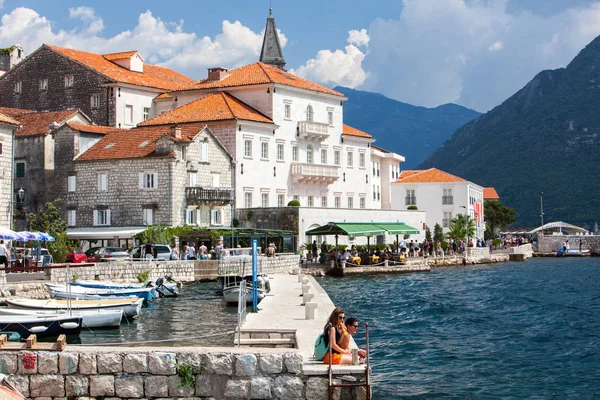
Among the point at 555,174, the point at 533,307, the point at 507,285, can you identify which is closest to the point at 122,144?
the point at 507,285

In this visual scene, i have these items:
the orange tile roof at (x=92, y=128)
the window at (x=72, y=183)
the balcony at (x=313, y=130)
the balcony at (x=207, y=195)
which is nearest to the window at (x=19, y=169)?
the window at (x=72, y=183)

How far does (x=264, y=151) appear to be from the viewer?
220 ft

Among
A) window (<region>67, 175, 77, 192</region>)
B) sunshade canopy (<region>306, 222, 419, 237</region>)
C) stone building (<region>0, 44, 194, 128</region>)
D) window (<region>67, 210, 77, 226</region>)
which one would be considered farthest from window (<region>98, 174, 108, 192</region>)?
sunshade canopy (<region>306, 222, 419, 237</region>)

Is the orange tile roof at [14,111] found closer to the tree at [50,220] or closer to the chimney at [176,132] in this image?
the tree at [50,220]

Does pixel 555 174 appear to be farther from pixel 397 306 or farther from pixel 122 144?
pixel 397 306

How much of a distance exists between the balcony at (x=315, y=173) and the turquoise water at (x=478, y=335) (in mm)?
15815

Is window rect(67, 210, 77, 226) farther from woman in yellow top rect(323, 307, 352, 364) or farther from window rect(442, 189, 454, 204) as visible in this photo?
woman in yellow top rect(323, 307, 352, 364)

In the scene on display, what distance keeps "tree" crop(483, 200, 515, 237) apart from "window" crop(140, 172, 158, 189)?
71691 millimetres

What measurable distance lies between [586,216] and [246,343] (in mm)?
132563

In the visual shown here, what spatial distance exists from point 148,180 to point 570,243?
61042 millimetres

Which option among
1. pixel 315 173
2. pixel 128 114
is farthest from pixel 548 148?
pixel 128 114

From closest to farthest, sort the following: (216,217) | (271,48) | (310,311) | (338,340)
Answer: (338,340) → (310,311) → (216,217) → (271,48)

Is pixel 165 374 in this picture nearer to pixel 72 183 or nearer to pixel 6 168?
pixel 6 168

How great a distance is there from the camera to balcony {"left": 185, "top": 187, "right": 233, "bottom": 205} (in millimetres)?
58219
